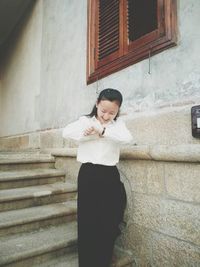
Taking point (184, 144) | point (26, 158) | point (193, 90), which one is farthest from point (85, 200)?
point (26, 158)

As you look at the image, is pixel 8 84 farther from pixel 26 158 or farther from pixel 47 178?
pixel 47 178

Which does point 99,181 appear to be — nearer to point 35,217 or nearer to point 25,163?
point 35,217

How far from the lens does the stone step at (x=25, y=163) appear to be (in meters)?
3.53

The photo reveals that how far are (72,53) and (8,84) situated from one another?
3705 millimetres

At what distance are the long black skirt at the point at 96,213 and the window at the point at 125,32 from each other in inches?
56.4

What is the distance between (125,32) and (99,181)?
2018mm

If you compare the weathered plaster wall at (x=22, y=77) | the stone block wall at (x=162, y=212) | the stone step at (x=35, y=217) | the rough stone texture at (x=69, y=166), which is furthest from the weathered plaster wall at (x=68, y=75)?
the stone step at (x=35, y=217)

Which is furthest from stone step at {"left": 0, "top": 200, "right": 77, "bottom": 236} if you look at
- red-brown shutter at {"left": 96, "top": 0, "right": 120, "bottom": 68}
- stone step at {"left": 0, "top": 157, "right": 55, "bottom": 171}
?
red-brown shutter at {"left": 96, "top": 0, "right": 120, "bottom": 68}

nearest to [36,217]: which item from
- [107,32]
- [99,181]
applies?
[99,181]

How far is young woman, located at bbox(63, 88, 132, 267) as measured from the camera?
7.09 feet

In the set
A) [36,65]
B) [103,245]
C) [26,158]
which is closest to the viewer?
[103,245]

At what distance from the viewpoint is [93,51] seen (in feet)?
12.1

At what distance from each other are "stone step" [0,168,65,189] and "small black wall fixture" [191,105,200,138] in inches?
83.4

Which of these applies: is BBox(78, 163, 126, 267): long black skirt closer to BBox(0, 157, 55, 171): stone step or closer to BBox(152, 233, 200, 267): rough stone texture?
BBox(152, 233, 200, 267): rough stone texture
